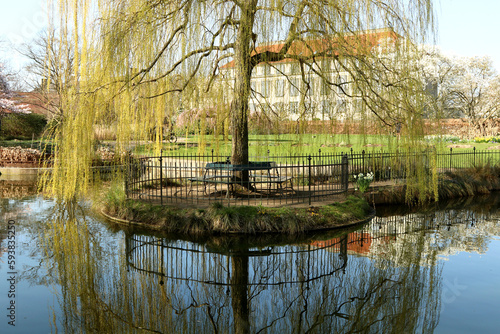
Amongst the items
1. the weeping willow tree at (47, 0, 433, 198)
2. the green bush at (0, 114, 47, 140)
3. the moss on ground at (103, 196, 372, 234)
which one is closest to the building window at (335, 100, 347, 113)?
the weeping willow tree at (47, 0, 433, 198)

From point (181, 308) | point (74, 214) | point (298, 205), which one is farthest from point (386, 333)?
point (74, 214)

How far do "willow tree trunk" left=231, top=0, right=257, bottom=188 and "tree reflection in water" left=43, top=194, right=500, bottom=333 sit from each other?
8.43 feet

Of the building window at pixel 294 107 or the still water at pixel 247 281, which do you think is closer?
the still water at pixel 247 281

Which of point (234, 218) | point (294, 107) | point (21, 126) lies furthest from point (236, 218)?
point (21, 126)

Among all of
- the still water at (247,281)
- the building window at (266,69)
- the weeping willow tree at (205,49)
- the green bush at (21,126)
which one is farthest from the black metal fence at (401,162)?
the green bush at (21,126)

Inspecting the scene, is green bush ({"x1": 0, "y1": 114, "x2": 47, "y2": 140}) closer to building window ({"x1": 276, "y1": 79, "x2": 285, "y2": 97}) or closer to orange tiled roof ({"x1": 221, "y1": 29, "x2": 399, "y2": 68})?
building window ({"x1": 276, "y1": 79, "x2": 285, "y2": 97})

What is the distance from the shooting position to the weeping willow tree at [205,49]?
7227 millimetres

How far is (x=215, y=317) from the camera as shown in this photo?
15.5ft

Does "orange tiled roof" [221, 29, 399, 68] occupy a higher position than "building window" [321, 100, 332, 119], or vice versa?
"orange tiled roof" [221, 29, 399, 68]

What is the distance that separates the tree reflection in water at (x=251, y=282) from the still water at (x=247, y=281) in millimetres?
16

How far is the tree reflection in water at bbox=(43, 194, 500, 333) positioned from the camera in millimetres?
4605

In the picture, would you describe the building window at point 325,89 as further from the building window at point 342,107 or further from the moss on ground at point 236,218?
the moss on ground at point 236,218

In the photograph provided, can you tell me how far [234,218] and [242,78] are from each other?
2.72 metres

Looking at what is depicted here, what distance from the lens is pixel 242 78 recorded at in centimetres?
807
